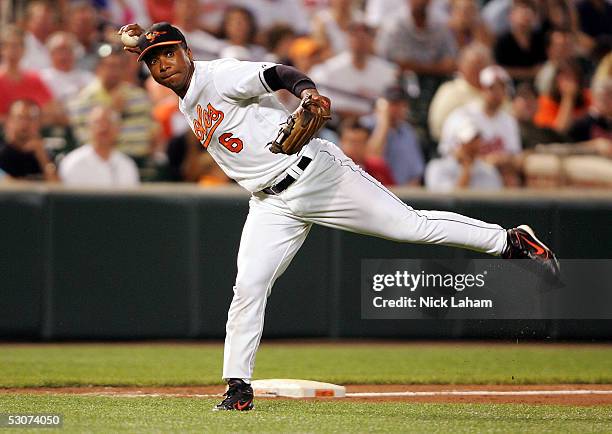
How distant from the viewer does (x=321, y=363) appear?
7980mm

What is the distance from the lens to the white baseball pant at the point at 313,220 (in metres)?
5.43

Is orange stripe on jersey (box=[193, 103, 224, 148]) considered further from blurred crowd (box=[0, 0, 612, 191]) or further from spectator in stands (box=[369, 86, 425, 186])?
spectator in stands (box=[369, 86, 425, 186])

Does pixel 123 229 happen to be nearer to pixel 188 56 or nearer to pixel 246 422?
pixel 188 56

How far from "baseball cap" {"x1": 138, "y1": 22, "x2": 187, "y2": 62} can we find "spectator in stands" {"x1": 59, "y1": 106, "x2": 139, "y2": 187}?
4.04m

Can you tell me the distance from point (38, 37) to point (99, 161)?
1.99 meters

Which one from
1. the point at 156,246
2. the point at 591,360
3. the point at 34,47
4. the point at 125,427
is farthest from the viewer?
the point at 34,47

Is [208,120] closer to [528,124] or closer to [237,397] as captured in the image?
[237,397]

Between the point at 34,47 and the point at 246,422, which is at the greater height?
the point at 34,47

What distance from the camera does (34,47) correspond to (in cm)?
1079

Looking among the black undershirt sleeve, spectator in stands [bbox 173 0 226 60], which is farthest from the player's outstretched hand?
spectator in stands [bbox 173 0 226 60]

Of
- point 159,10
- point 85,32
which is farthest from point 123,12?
point 85,32

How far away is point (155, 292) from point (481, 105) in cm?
376

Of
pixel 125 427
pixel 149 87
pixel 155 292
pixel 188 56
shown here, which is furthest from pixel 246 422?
pixel 149 87

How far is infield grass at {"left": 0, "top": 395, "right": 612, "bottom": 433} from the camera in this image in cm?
482
